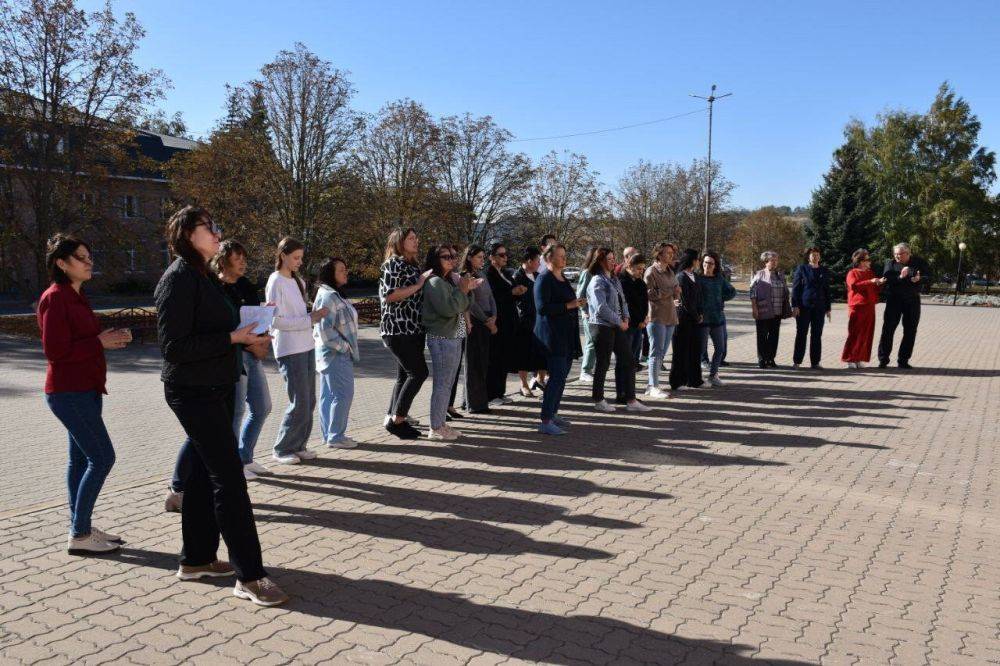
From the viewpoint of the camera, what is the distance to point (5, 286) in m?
22.2

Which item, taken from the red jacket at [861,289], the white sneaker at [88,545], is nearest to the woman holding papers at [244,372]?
the white sneaker at [88,545]

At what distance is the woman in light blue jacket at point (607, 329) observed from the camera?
8.59m

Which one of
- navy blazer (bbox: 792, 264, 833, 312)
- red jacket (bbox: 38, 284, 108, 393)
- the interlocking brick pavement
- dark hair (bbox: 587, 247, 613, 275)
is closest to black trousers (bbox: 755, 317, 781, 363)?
navy blazer (bbox: 792, 264, 833, 312)

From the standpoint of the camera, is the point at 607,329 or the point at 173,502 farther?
the point at 607,329

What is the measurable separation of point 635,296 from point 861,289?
17.1 feet

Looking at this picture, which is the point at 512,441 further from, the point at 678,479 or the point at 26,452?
the point at 26,452

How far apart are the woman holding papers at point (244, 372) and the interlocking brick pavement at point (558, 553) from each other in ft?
1.40

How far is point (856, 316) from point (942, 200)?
170 feet

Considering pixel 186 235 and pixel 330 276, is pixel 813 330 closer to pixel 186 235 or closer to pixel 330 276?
pixel 330 276

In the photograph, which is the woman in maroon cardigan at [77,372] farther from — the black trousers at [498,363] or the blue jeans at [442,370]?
the black trousers at [498,363]

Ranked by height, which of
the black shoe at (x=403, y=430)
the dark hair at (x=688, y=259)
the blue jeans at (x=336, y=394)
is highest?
the dark hair at (x=688, y=259)

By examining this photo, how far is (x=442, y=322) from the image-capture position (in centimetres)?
734

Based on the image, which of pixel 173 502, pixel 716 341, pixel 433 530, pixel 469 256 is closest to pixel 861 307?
pixel 716 341

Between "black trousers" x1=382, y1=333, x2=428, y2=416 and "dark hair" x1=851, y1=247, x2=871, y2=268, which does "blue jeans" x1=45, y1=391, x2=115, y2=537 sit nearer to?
"black trousers" x1=382, y1=333, x2=428, y2=416
